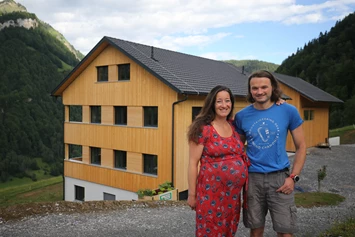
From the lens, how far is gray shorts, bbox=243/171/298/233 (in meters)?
2.98

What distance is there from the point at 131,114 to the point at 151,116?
1155 millimetres

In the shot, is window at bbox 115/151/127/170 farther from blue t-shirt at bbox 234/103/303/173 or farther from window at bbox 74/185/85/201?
blue t-shirt at bbox 234/103/303/173

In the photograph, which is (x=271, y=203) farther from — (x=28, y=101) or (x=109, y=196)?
(x=28, y=101)

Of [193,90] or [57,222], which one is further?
[193,90]

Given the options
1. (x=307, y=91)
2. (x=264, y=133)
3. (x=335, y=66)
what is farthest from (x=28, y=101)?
(x=264, y=133)

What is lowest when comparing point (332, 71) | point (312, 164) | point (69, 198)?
point (69, 198)

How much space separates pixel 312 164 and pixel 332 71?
179ft

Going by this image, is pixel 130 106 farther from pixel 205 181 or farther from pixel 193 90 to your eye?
pixel 205 181

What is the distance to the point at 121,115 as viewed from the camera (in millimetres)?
15445

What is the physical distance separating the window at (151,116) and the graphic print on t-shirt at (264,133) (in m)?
11.0

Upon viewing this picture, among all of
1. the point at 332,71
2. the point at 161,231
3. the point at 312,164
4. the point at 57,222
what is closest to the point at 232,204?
the point at 161,231

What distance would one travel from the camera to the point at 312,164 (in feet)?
57.5

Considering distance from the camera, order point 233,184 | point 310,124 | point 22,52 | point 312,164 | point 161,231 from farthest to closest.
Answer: point 22,52
point 310,124
point 312,164
point 161,231
point 233,184

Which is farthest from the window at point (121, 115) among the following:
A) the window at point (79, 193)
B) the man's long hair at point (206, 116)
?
the man's long hair at point (206, 116)
